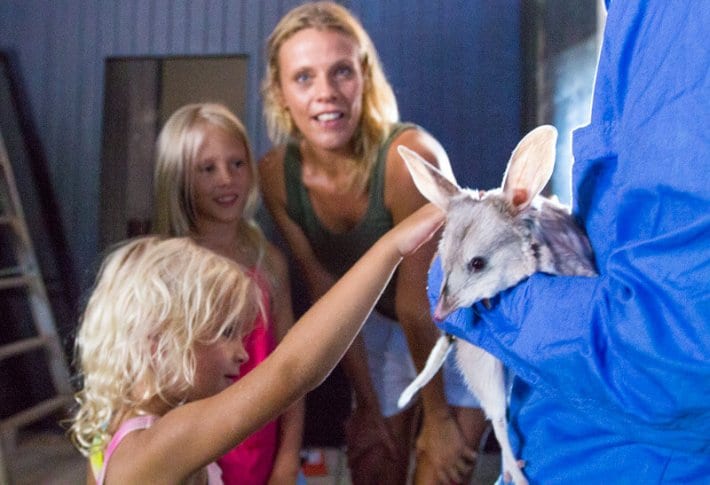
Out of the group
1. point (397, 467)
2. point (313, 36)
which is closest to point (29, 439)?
point (397, 467)

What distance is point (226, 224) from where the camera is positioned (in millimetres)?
984

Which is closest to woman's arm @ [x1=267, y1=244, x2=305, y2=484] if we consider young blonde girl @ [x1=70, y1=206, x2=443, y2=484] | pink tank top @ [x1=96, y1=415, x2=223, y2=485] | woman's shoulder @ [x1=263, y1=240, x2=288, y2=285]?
woman's shoulder @ [x1=263, y1=240, x2=288, y2=285]

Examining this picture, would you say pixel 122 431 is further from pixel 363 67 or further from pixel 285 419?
pixel 363 67

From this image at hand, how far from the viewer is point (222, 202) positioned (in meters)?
0.98

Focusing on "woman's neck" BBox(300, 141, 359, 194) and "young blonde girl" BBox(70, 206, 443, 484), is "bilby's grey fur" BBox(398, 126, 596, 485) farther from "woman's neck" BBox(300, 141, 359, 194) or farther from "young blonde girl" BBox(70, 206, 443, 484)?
"woman's neck" BBox(300, 141, 359, 194)

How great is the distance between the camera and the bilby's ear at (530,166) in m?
0.53

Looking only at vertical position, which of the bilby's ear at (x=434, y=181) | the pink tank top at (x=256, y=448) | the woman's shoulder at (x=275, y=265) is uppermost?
the bilby's ear at (x=434, y=181)

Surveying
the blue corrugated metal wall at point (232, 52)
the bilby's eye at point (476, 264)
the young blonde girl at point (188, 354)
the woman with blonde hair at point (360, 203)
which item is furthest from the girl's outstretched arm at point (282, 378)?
the blue corrugated metal wall at point (232, 52)

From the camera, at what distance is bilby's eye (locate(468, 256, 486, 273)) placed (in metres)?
0.55

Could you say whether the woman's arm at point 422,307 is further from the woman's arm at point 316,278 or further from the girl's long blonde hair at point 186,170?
the girl's long blonde hair at point 186,170

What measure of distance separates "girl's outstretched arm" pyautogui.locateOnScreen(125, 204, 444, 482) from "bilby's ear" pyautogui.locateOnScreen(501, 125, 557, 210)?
10 centimetres

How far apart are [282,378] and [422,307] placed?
317 mm

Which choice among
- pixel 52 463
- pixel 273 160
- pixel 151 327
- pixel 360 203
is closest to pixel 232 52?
pixel 273 160

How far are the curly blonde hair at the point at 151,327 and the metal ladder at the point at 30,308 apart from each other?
269 mm
